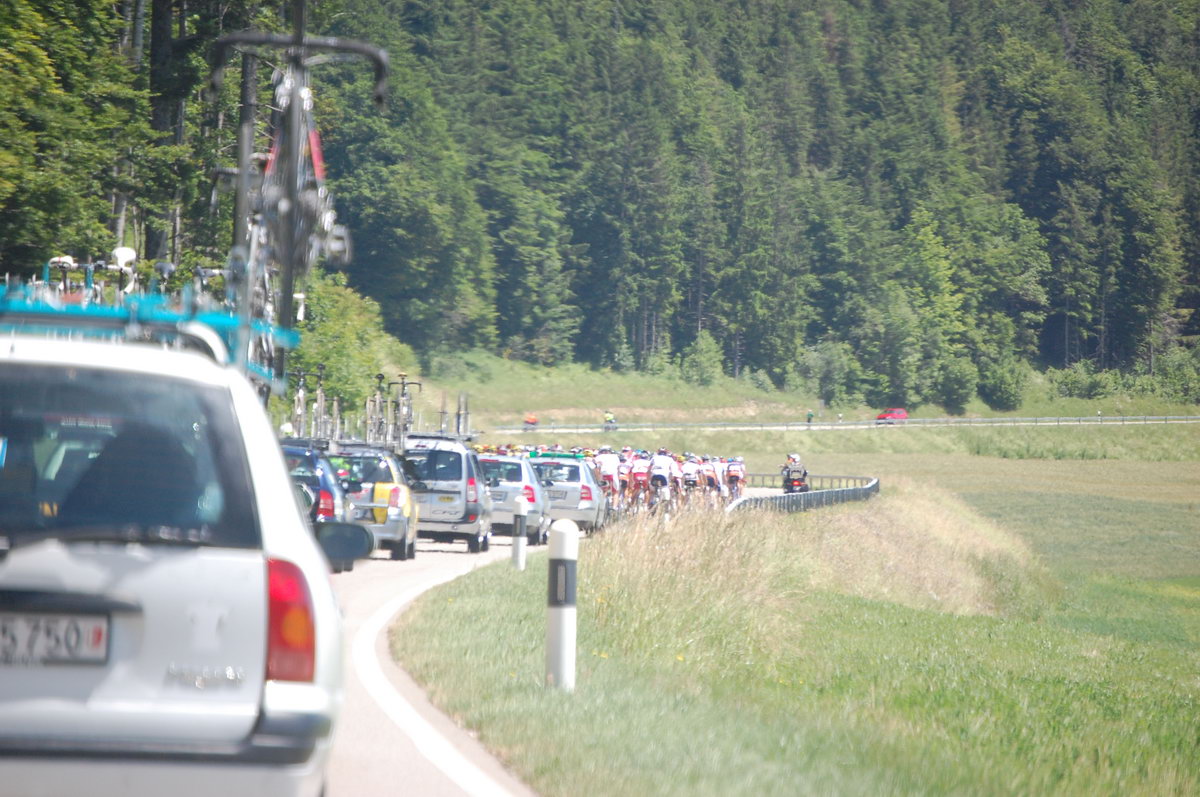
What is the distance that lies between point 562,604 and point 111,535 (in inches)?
202

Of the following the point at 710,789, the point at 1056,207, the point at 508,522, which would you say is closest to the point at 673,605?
the point at 710,789

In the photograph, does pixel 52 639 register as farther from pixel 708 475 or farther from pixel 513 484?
pixel 708 475

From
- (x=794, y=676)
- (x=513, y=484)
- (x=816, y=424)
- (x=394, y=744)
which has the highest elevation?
(x=394, y=744)

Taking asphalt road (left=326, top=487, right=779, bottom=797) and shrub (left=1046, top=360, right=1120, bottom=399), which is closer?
asphalt road (left=326, top=487, right=779, bottom=797)

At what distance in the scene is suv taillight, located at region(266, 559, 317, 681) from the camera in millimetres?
4824

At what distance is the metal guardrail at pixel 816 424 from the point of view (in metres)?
86.0

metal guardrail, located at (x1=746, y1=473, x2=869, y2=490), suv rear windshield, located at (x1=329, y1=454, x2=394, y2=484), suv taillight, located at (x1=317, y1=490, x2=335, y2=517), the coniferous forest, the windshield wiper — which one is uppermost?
the coniferous forest

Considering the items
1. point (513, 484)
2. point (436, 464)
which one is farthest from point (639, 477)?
point (436, 464)

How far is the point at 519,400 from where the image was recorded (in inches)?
3863

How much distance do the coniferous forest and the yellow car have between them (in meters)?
8.59

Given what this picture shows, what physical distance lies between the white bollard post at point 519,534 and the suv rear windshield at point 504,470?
9.11m

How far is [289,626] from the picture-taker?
191 inches

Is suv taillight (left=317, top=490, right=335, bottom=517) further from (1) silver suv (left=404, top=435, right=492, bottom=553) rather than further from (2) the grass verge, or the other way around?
(1) silver suv (left=404, top=435, right=492, bottom=553)

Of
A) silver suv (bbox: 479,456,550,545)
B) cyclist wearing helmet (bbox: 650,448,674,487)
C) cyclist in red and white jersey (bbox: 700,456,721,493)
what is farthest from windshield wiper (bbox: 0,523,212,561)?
cyclist in red and white jersey (bbox: 700,456,721,493)
